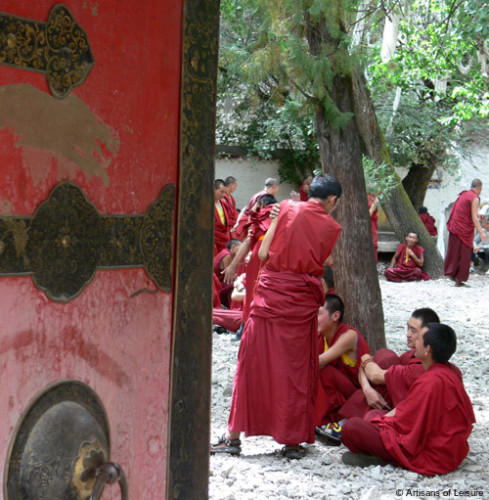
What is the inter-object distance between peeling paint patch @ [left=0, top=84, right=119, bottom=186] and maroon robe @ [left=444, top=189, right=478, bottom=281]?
10.3 m

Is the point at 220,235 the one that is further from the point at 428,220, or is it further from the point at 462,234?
the point at 428,220

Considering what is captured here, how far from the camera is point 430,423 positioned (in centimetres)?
401

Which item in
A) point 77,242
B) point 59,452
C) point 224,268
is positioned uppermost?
point 77,242

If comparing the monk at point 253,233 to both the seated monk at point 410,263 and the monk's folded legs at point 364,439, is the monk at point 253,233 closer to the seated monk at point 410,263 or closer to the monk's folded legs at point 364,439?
the monk's folded legs at point 364,439

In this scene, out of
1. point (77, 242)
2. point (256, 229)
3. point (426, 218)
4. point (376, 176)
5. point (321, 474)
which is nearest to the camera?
point (77, 242)

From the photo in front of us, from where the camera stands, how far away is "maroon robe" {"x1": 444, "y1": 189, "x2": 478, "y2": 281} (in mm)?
11805

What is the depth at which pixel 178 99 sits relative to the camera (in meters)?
2.36

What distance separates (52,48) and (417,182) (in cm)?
1467

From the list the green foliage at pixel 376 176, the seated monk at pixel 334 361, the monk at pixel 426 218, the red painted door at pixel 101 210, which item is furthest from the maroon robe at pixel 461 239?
the red painted door at pixel 101 210

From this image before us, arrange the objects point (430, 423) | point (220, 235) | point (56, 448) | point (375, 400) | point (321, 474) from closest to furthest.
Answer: point (56, 448) → point (430, 423) → point (321, 474) → point (375, 400) → point (220, 235)

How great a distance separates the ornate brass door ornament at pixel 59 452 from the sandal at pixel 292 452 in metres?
2.37

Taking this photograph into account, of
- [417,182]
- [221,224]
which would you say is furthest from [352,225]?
[417,182]

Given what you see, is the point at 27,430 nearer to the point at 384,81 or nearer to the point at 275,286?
the point at 275,286

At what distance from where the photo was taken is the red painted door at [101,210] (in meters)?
1.88
